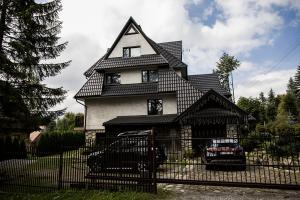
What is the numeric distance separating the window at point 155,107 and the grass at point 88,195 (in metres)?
13.1

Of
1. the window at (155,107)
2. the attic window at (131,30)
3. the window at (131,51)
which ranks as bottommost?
the window at (155,107)

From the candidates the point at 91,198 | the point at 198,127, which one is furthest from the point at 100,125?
the point at 91,198

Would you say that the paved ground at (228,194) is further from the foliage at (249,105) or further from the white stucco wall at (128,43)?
the foliage at (249,105)

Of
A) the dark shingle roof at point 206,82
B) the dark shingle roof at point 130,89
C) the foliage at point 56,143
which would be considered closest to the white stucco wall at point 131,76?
the dark shingle roof at point 130,89

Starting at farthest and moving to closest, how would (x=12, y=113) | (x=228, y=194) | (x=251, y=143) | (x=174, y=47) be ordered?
(x=174, y=47)
(x=12, y=113)
(x=251, y=143)
(x=228, y=194)

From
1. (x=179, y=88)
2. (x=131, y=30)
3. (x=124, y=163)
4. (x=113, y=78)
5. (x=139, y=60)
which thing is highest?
(x=131, y=30)

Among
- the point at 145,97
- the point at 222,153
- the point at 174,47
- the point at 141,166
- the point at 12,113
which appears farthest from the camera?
the point at 174,47

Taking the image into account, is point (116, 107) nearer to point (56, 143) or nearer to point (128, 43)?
point (128, 43)

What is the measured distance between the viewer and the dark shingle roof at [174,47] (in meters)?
25.5

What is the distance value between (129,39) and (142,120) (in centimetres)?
A: 810

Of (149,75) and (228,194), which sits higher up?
(149,75)

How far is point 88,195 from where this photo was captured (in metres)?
7.60

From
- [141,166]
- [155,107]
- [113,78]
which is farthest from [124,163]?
[113,78]

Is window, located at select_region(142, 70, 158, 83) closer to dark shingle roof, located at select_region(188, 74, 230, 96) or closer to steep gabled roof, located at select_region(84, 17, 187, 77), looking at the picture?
steep gabled roof, located at select_region(84, 17, 187, 77)
